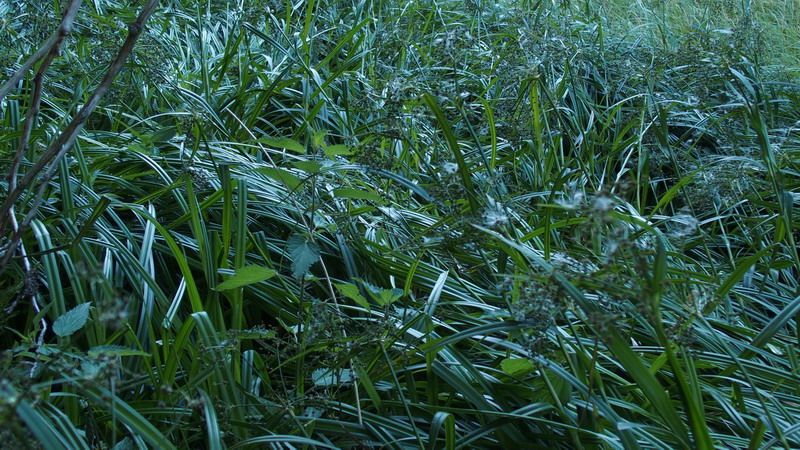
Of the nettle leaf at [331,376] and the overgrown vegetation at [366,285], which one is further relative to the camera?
the nettle leaf at [331,376]

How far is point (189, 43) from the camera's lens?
2992 millimetres

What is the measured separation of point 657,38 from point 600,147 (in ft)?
5.57

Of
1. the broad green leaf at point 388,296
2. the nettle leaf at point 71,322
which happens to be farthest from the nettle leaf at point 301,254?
the nettle leaf at point 71,322

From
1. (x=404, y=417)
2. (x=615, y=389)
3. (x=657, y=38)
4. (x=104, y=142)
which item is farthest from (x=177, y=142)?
(x=657, y=38)

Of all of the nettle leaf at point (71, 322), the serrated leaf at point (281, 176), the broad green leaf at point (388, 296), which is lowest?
the broad green leaf at point (388, 296)

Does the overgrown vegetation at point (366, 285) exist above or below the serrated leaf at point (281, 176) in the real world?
below

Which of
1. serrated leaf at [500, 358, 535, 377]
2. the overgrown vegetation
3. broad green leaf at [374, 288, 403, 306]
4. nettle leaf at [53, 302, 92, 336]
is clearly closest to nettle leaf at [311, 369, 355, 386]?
the overgrown vegetation

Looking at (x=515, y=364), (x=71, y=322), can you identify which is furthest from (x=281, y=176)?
(x=515, y=364)

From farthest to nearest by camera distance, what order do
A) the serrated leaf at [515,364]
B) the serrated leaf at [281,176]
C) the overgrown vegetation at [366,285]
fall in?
the serrated leaf at [281,176] < the serrated leaf at [515,364] < the overgrown vegetation at [366,285]

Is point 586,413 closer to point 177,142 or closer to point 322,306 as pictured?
point 322,306

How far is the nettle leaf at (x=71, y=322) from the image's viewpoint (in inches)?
41.3

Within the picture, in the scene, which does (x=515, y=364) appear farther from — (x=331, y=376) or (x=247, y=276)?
(x=247, y=276)

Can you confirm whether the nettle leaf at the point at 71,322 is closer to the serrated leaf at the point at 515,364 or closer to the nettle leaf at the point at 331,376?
the nettle leaf at the point at 331,376

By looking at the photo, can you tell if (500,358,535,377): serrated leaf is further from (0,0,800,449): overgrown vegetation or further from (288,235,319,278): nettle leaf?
(288,235,319,278): nettle leaf
